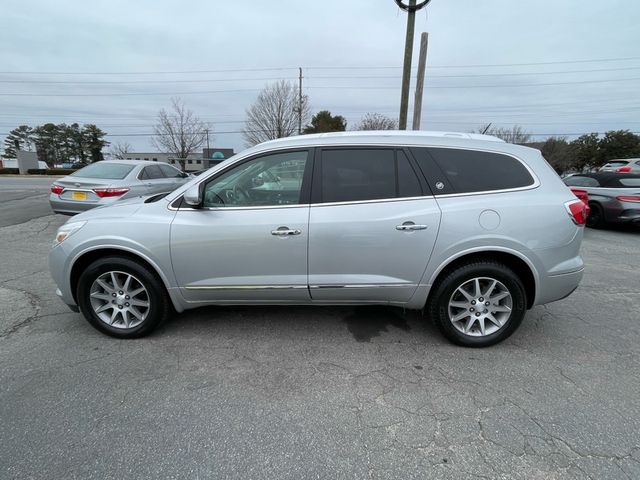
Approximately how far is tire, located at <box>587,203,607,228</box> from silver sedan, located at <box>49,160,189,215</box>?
10069mm

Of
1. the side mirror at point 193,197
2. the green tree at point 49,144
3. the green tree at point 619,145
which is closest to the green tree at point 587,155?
the green tree at point 619,145

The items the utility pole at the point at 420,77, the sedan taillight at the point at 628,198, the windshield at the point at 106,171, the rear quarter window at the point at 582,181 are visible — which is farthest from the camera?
the utility pole at the point at 420,77

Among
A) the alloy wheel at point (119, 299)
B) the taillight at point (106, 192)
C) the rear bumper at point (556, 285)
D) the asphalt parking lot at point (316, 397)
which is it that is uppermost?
the taillight at point (106, 192)

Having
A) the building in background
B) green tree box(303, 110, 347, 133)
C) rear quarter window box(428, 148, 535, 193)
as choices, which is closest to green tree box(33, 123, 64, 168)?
the building in background

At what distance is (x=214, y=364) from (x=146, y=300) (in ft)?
3.10

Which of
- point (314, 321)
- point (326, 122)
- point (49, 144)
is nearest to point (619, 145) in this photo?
point (326, 122)

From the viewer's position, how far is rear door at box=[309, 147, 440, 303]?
9.29 feet

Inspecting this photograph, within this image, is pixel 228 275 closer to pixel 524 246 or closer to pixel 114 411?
pixel 114 411

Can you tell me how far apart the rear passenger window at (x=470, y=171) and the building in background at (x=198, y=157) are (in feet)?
94.5

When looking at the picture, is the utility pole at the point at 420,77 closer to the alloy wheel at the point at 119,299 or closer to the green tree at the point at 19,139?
the alloy wheel at the point at 119,299

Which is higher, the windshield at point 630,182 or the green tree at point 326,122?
the green tree at point 326,122

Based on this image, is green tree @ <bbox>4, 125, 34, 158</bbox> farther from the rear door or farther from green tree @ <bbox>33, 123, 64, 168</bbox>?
the rear door

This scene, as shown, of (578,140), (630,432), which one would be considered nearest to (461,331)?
(630,432)

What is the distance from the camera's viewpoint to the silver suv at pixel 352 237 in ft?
9.31
